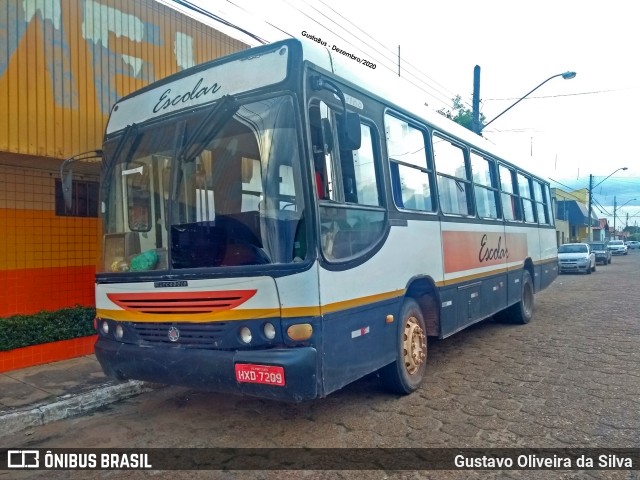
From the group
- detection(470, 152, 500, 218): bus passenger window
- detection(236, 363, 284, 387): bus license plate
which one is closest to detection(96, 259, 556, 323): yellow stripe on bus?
detection(236, 363, 284, 387): bus license plate

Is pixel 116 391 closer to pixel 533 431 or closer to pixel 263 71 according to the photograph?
pixel 263 71

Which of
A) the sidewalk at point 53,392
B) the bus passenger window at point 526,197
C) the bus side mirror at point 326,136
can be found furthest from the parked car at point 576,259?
the bus side mirror at point 326,136

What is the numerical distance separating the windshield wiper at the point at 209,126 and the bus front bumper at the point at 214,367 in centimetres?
166

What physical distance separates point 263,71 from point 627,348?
21.6 feet

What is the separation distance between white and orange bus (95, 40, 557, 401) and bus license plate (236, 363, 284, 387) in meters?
0.01

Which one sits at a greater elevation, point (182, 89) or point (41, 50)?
point (41, 50)

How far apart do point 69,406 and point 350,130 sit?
4.10m

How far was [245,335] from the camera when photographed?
153 inches

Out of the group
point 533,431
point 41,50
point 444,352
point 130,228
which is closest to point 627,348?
point 444,352

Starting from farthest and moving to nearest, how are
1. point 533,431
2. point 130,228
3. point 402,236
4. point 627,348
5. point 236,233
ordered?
point 627,348 → point 402,236 → point 130,228 → point 533,431 → point 236,233

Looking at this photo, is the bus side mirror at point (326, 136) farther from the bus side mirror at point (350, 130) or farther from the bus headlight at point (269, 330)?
the bus headlight at point (269, 330)

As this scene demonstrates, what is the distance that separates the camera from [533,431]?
431cm

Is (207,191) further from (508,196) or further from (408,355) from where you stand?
(508,196)

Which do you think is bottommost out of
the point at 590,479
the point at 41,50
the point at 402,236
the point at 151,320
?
the point at 590,479
